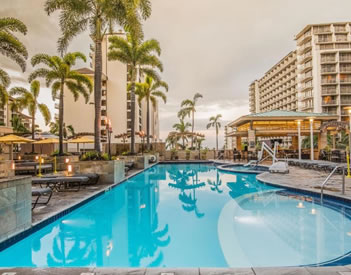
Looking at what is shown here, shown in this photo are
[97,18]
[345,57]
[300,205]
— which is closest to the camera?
[300,205]

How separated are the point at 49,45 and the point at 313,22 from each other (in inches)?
2127

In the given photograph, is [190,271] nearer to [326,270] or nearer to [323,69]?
[326,270]

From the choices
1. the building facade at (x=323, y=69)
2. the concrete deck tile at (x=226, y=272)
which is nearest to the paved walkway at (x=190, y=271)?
the concrete deck tile at (x=226, y=272)

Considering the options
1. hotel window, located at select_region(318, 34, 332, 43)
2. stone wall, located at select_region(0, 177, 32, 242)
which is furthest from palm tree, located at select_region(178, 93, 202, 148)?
hotel window, located at select_region(318, 34, 332, 43)

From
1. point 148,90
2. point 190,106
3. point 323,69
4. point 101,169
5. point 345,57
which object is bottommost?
point 101,169

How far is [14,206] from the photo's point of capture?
412 cm

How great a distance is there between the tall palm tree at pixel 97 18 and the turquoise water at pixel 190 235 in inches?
217

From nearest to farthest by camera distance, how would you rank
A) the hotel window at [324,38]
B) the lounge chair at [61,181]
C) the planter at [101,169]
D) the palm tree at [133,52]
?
the lounge chair at [61,181], the planter at [101,169], the palm tree at [133,52], the hotel window at [324,38]

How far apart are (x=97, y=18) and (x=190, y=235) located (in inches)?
414

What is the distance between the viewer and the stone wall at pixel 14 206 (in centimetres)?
389

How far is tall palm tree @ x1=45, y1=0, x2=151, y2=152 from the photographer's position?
35.4 ft

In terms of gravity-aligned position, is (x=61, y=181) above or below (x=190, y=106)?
below

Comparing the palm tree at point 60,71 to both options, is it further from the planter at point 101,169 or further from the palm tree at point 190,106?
the palm tree at point 190,106

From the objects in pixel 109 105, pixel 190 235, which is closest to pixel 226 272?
pixel 190 235
